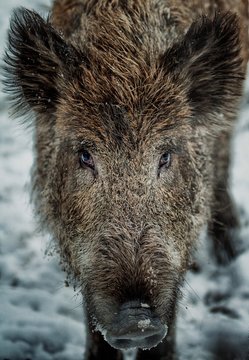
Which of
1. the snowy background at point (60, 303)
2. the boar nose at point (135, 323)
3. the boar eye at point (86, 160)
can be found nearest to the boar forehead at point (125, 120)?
the boar eye at point (86, 160)

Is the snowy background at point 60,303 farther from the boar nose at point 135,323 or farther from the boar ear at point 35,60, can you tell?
the boar nose at point 135,323

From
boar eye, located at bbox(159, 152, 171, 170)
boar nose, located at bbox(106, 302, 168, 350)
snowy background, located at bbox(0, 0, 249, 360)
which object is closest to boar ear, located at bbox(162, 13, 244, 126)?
boar eye, located at bbox(159, 152, 171, 170)

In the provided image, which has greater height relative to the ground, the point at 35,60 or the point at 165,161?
the point at 35,60

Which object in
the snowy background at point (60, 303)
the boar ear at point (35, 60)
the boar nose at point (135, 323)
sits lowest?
the boar nose at point (135, 323)

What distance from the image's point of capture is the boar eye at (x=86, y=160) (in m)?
4.03

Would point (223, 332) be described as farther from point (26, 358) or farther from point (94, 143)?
point (94, 143)

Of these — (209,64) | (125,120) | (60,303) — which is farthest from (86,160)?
(60,303)

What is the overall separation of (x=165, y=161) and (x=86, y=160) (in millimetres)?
462

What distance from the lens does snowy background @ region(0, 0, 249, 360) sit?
5203 millimetres

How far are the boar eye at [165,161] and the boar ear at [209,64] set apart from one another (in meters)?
0.46

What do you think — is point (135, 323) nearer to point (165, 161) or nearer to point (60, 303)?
point (165, 161)

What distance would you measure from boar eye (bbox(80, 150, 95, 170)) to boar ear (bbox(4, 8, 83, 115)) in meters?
0.47

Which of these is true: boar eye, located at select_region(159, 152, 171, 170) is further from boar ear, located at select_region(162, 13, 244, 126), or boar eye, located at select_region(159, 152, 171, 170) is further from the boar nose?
the boar nose

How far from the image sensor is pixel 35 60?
4.25 m
